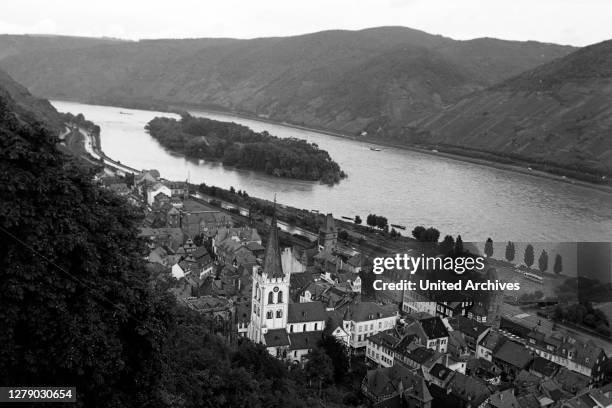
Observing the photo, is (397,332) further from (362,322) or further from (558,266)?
(558,266)

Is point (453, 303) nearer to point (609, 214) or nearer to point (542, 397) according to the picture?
point (542, 397)

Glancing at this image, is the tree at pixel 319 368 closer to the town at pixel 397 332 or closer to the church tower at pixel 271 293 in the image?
the town at pixel 397 332

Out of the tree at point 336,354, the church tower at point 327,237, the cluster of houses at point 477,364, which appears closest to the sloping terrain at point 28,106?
the church tower at point 327,237

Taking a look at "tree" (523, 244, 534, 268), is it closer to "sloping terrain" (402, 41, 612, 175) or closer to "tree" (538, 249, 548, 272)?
"tree" (538, 249, 548, 272)

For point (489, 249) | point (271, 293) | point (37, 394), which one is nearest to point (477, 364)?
point (271, 293)

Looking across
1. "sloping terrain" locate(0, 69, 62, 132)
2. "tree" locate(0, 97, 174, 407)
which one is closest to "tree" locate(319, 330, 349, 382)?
"tree" locate(0, 97, 174, 407)

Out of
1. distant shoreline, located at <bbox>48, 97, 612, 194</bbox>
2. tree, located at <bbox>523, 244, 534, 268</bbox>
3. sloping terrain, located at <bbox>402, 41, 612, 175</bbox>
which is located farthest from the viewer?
sloping terrain, located at <bbox>402, 41, 612, 175</bbox>

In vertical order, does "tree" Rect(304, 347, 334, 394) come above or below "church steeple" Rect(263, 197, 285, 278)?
below

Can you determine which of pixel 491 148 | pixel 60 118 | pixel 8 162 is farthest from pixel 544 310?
pixel 60 118
